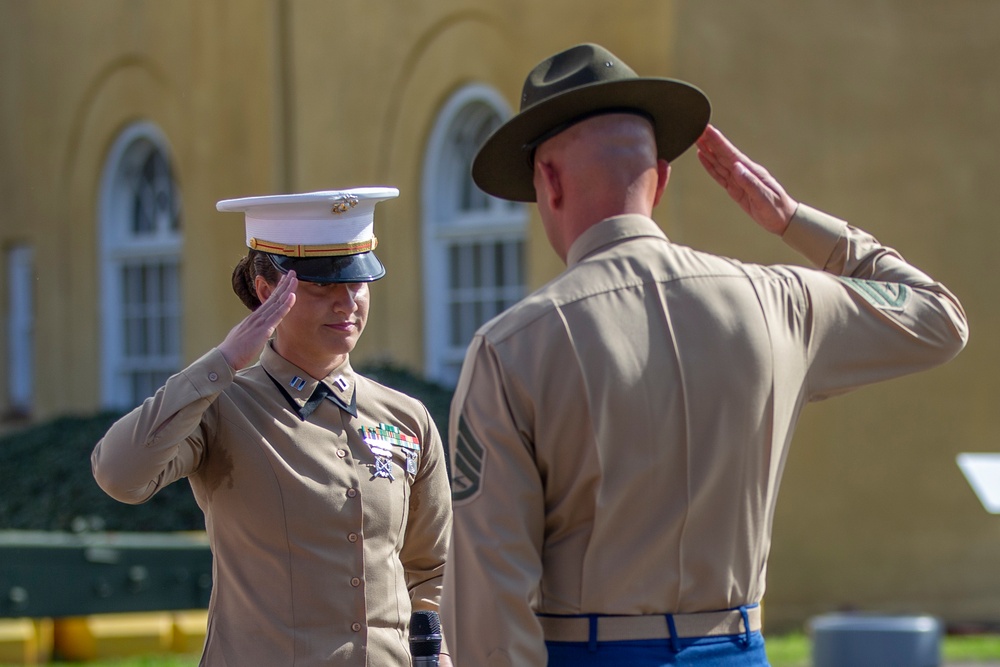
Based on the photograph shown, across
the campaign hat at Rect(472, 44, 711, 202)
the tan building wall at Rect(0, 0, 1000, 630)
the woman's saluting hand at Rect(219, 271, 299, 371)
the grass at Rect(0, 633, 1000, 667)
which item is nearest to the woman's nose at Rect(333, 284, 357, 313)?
the woman's saluting hand at Rect(219, 271, 299, 371)

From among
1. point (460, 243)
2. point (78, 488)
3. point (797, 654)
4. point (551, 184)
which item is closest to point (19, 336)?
point (78, 488)

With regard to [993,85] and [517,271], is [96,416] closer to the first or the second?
[517,271]

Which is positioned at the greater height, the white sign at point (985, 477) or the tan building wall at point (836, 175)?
the tan building wall at point (836, 175)

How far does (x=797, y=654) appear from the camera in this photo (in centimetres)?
873

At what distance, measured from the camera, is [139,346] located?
51.4 ft

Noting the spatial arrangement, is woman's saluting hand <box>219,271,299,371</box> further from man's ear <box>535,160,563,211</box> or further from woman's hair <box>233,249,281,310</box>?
man's ear <box>535,160,563,211</box>

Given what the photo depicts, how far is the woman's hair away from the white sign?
7.10 feet

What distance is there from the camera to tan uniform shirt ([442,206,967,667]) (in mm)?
2525

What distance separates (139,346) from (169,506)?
17.2 ft

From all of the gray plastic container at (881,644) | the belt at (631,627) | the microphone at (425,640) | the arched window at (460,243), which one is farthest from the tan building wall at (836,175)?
the belt at (631,627)

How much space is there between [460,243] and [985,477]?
7.74 meters

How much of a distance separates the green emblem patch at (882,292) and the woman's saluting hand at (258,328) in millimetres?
1255

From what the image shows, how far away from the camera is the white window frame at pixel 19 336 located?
Answer: 1720 centimetres

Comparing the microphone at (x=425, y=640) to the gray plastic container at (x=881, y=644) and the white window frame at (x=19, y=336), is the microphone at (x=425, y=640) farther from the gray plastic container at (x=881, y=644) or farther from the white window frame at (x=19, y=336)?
the white window frame at (x=19, y=336)
